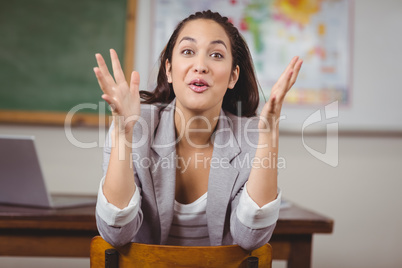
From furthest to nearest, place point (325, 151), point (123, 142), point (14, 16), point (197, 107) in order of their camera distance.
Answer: point (325, 151) < point (14, 16) < point (197, 107) < point (123, 142)

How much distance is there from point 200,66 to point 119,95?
Answer: 33cm

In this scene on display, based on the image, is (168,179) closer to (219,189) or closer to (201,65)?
(219,189)

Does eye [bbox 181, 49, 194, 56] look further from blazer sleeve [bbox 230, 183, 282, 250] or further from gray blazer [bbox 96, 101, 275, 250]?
blazer sleeve [bbox 230, 183, 282, 250]

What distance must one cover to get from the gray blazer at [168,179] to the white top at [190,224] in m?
0.04

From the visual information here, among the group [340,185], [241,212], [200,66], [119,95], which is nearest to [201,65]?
[200,66]

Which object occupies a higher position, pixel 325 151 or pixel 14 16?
pixel 14 16

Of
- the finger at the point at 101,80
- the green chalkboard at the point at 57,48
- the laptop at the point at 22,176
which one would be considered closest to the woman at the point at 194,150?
the finger at the point at 101,80

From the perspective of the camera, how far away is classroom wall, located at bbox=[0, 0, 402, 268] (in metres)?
2.53

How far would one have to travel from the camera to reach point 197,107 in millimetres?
1239

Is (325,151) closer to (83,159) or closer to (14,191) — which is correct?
(83,159)

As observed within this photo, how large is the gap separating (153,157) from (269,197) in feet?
1.32

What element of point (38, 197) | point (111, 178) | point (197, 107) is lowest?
point (38, 197)

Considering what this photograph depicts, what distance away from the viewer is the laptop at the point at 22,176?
128 cm

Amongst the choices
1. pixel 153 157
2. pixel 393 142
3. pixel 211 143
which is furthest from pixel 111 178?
pixel 393 142
